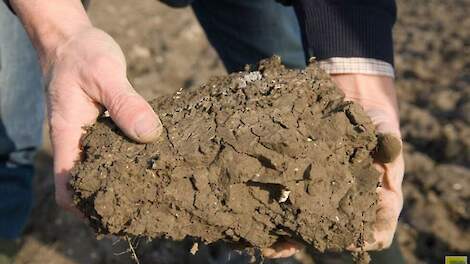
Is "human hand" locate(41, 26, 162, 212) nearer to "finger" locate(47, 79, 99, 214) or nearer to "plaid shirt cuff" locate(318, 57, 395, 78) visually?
"finger" locate(47, 79, 99, 214)

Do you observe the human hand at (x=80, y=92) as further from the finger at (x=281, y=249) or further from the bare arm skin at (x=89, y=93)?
the finger at (x=281, y=249)

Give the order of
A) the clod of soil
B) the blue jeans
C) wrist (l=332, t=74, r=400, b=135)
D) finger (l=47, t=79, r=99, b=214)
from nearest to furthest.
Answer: the clod of soil, finger (l=47, t=79, r=99, b=214), wrist (l=332, t=74, r=400, b=135), the blue jeans

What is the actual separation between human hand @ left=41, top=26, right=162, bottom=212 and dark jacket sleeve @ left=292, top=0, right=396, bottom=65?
62 centimetres

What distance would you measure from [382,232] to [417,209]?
1.22 m

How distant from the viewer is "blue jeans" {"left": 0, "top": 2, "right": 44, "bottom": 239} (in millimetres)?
2174

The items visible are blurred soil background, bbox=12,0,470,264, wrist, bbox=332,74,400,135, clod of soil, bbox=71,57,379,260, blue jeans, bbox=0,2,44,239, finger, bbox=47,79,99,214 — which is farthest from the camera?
blurred soil background, bbox=12,0,470,264

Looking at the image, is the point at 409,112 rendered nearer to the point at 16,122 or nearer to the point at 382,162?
the point at 382,162

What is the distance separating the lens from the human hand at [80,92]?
4.92 feet

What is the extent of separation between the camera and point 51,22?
5.53ft

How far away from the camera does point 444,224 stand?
8.79 ft

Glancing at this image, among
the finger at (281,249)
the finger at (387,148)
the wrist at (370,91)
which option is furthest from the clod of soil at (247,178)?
the wrist at (370,91)

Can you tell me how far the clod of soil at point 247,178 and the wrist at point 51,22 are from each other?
1.19 ft

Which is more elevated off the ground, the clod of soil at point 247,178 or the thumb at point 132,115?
the thumb at point 132,115

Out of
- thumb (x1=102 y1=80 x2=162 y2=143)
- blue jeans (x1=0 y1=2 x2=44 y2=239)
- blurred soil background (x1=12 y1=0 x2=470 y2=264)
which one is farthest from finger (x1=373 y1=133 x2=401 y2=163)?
blue jeans (x1=0 y1=2 x2=44 y2=239)
